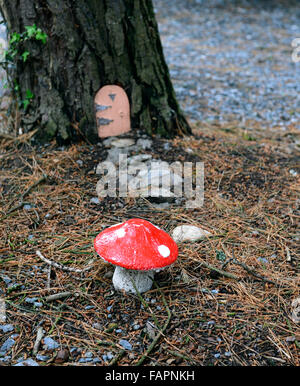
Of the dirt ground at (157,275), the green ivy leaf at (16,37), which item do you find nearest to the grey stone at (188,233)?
the dirt ground at (157,275)

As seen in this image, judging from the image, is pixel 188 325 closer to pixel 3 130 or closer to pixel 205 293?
pixel 205 293

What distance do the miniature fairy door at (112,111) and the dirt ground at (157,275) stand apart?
9.6 inches

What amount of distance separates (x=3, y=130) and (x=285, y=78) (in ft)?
20.2

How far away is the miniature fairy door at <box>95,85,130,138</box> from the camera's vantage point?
12.2 feet

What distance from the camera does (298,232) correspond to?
10.1 feet

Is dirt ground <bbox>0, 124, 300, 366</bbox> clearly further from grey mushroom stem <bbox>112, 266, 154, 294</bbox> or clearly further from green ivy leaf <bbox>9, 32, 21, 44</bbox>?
green ivy leaf <bbox>9, 32, 21, 44</bbox>

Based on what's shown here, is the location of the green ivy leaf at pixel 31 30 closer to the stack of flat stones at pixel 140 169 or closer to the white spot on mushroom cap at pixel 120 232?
the stack of flat stones at pixel 140 169

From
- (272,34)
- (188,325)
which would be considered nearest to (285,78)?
(272,34)

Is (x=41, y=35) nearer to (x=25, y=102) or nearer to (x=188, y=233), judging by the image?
(x=25, y=102)

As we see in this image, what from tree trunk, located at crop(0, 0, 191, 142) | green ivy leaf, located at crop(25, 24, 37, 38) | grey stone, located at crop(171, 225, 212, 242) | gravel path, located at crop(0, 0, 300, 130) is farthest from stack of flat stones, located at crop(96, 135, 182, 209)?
gravel path, located at crop(0, 0, 300, 130)

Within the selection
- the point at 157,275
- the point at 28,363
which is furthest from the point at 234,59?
the point at 28,363

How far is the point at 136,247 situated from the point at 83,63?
2115 millimetres

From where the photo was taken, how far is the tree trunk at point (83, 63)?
11.3ft

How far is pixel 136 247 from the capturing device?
2168 mm
